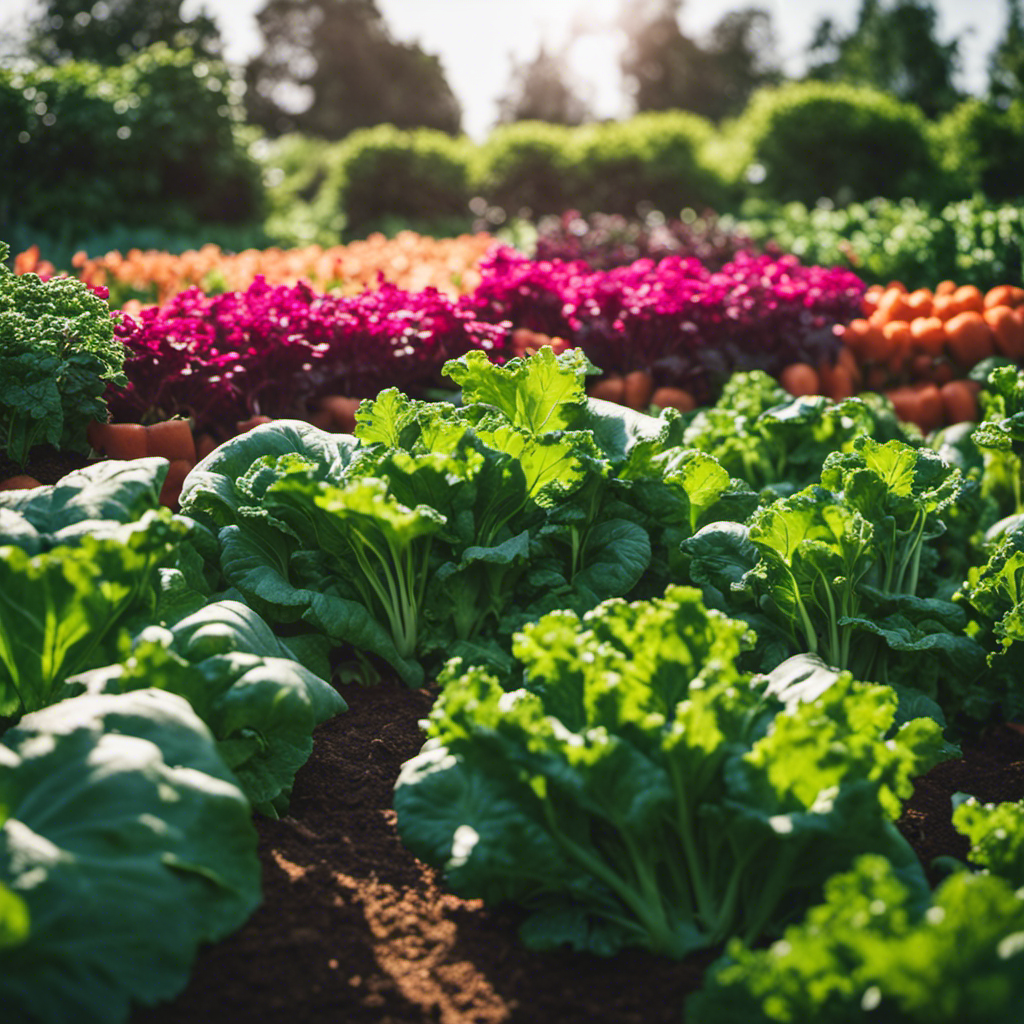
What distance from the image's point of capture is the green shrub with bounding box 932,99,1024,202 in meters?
12.9

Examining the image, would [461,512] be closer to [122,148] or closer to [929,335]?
[929,335]

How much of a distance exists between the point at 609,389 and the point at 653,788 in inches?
119

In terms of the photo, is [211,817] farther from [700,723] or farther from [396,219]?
[396,219]

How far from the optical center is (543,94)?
47.0m

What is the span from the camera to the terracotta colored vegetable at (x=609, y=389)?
4.42 meters

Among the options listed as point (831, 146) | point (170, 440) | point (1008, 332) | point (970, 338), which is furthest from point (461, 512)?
point (831, 146)

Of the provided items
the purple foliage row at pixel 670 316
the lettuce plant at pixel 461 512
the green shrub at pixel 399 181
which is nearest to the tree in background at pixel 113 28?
the green shrub at pixel 399 181

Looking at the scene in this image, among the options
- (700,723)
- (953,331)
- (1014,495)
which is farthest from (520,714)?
(953,331)

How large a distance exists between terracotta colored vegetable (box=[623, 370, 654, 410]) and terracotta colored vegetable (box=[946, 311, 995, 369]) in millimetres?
1953

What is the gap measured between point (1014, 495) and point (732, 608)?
1677mm

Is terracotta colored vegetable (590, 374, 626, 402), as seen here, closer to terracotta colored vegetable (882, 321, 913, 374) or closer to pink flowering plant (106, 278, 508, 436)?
pink flowering plant (106, 278, 508, 436)

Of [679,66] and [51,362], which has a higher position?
[679,66]

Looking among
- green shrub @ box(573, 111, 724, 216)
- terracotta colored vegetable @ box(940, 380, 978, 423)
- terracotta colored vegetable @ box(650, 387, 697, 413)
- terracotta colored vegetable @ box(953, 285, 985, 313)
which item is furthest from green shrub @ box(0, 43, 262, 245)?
terracotta colored vegetable @ box(940, 380, 978, 423)

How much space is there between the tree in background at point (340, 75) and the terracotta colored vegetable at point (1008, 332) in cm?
3302
